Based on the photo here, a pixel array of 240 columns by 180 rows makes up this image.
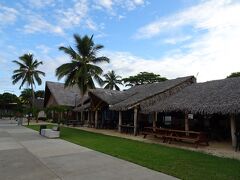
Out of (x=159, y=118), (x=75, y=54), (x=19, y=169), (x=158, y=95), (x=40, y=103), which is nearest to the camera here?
(x=19, y=169)

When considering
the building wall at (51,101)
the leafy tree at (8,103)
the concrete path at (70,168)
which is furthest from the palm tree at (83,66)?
the leafy tree at (8,103)

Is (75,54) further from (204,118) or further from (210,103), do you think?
(210,103)

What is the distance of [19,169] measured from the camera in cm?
804

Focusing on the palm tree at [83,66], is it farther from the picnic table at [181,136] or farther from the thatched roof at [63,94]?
the picnic table at [181,136]

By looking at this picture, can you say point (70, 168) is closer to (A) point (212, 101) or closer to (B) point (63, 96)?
(A) point (212, 101)

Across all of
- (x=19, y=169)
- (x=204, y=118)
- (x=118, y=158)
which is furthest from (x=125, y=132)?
(x=19, y=169)

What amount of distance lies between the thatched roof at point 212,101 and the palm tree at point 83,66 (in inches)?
491

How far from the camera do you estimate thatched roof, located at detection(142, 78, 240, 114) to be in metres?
12.9

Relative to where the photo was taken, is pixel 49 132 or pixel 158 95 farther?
pixel 158 95

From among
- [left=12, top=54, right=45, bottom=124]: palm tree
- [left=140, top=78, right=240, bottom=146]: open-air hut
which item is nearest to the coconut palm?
[left=12, top=54, right=45, bottom=124]: palm tree

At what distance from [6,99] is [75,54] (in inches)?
1553

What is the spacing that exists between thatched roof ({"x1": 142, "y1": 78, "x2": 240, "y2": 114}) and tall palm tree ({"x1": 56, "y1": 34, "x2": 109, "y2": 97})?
12480mm

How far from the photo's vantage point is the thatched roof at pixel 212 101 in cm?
1290

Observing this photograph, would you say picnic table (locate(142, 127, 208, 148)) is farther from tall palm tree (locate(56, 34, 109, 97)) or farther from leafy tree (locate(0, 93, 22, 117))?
leafy tree (locate(0, 93, 22, 117))
